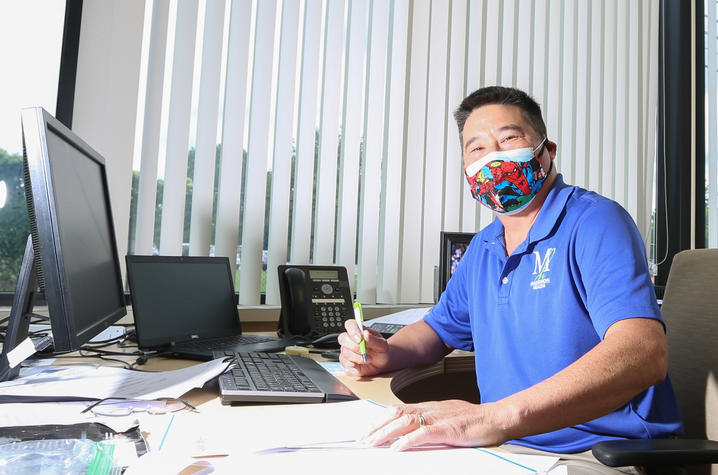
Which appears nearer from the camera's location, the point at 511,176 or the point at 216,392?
the point at 216,392

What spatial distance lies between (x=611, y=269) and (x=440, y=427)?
1.69ft

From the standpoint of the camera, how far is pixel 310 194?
6.66 ft

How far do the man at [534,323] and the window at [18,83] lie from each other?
1109mm

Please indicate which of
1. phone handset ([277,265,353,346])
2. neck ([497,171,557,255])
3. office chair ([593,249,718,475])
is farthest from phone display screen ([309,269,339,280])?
office chair ([593,249,718,475])

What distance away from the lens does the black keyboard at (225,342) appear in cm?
141

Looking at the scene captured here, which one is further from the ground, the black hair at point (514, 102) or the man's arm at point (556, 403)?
the black hair at point (514, 102)

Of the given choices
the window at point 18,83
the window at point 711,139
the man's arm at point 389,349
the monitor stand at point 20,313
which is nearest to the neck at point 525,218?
the man's arm at point 389,349

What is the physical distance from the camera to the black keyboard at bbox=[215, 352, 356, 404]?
0.90 metres

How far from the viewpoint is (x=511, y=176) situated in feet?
4.16

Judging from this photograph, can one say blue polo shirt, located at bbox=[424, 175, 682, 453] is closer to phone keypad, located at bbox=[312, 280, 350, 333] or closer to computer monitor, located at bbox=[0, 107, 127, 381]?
phone keypad, located at bbox=[312, 280, 350, 333]

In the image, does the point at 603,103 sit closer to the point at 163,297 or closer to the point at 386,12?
the point at 386,12

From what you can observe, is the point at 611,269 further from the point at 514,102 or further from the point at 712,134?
the point at 712,134

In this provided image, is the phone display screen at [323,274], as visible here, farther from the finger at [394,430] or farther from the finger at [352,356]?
the finger at [394,430]

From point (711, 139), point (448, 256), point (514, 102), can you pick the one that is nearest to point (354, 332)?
point (514, 102)
